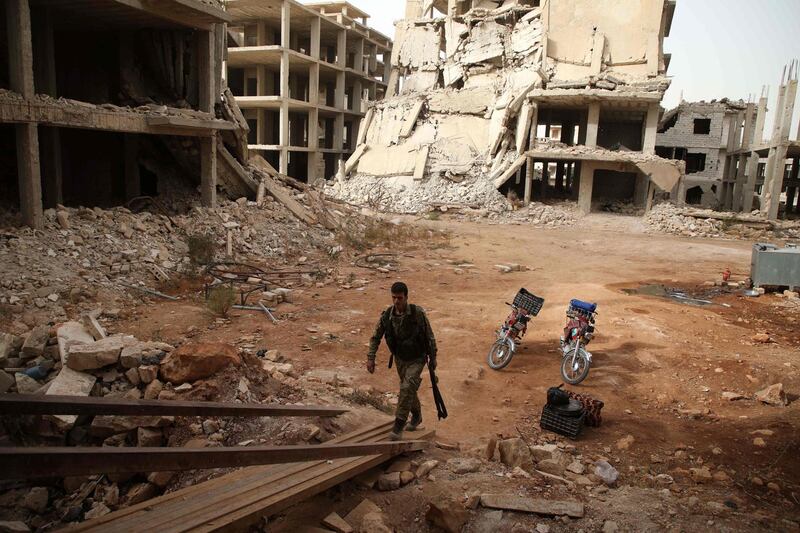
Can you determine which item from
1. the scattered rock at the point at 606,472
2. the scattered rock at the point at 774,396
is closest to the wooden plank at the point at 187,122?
the scattered rock at the point at 606,472

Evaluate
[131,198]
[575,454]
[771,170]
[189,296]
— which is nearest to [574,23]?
[771,170]

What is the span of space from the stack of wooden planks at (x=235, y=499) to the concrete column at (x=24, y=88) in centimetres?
829

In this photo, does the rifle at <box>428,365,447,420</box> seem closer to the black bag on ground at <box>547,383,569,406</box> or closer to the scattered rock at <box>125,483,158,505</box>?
the black bag on ground at <box>547,383,569,406</box>

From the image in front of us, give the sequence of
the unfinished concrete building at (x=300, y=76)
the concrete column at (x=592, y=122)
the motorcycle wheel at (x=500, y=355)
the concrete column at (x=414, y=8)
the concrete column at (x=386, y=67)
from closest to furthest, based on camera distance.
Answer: the motorcycle wheel at (x=500, y=355) → the concrete column at (x=592, y=122) → the unfinished concrete building at (x=300, y=76) → the concrete column at (x=414, y=8) → the concrete column at (x=386, y=67)

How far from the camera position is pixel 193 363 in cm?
538

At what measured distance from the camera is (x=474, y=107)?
97.8ft

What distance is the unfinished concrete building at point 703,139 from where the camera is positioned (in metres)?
33.4

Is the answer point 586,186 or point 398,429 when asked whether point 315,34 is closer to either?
point 586,186

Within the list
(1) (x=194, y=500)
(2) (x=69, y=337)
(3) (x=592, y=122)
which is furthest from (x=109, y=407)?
(3) (x=592, y=122)

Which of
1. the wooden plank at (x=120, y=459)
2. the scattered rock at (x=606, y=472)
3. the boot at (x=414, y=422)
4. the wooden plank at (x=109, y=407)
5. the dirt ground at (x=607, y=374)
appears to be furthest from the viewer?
the boot at (x=414, y=422)

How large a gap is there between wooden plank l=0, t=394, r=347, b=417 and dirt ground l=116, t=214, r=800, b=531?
0.86 metres

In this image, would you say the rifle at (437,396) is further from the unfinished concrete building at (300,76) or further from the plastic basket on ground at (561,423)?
the unfinished concrete building at (300,76)

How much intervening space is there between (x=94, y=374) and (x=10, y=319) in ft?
11.2

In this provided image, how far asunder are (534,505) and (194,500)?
2314 millimetres
